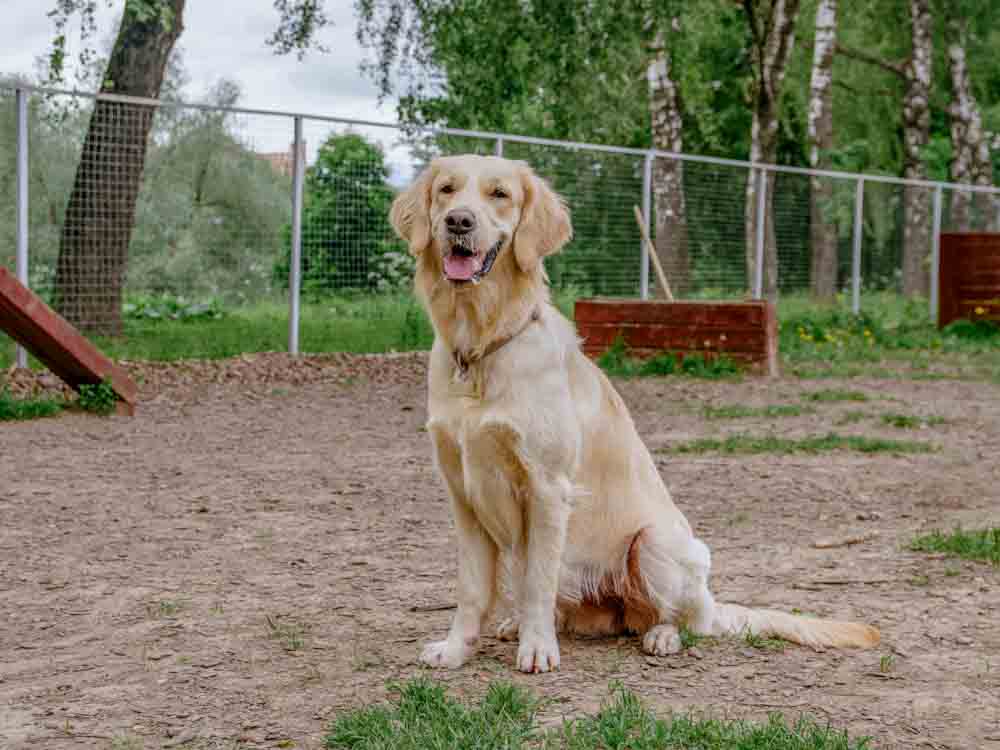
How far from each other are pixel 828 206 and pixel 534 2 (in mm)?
6500

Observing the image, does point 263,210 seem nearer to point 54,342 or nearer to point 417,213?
point 54,342

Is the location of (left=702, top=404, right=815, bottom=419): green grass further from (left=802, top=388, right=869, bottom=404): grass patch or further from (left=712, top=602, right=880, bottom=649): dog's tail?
(left=712, top=602, right=880, bottom=649): dog's tail

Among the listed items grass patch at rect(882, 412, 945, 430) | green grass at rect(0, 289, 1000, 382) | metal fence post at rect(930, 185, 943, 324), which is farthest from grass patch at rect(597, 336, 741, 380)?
metal fence post at rect(930, 185, 943, 324)

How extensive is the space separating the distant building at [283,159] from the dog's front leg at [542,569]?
899cm

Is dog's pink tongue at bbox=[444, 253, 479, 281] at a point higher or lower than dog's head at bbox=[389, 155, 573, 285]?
lower

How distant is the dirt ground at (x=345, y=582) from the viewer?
338cm

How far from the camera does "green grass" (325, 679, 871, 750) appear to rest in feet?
9.72

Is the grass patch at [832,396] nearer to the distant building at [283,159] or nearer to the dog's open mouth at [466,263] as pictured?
the distant building at [283,159]

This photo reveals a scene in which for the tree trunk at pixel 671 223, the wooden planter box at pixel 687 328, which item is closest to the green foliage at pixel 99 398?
the wooden planter box at pixel 687 328

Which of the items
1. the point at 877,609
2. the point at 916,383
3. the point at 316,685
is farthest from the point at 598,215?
the point at 316,685

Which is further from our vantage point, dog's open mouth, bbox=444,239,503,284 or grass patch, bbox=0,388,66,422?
grass patch, bbox=0,388,66,422

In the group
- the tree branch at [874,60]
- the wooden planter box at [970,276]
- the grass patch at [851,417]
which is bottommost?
the grass patch at [851,417]

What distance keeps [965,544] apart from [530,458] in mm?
2403

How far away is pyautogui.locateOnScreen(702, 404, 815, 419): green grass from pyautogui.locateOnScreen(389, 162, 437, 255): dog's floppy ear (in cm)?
605
